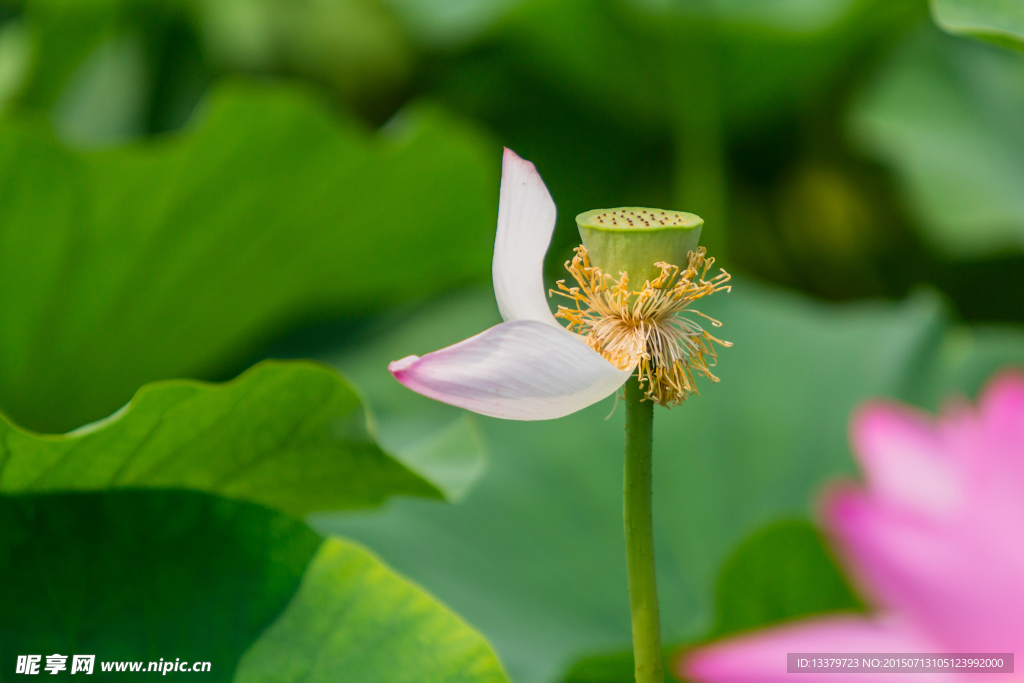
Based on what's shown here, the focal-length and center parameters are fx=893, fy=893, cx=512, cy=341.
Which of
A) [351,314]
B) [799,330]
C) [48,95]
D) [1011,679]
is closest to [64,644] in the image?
[1011,679]

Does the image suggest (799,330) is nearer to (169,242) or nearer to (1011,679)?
(169,242)

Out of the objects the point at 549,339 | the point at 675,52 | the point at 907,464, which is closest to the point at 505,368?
the point at 549,339

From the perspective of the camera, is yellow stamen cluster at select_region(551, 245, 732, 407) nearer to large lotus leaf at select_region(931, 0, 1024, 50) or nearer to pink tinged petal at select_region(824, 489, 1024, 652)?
pink tinged petal at select_region(824, 489, 1024, 652)

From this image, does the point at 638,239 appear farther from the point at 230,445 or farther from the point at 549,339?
the point at 230,445

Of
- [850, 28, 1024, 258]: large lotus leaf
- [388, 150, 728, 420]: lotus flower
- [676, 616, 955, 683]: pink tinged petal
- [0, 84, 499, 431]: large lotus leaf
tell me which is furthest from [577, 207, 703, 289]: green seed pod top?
[850, 28, 1024, 258]: large lotus leaf

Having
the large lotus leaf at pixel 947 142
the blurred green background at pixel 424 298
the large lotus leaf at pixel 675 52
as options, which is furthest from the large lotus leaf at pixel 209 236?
the large lotus leaf at pixel 947 142

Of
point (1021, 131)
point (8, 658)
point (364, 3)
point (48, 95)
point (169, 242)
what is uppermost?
point (364, 3)
